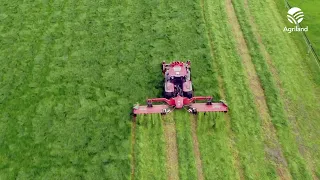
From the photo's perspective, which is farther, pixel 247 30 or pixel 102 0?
pixel 102 0

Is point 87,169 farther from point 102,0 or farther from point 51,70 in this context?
point 102,0

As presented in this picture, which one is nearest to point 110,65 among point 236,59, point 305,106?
point 236,59

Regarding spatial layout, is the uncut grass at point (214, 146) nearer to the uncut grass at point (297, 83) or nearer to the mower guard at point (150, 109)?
the mower guard at point (150, 109)

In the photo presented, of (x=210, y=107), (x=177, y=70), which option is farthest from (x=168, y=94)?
(x=210, y=107)

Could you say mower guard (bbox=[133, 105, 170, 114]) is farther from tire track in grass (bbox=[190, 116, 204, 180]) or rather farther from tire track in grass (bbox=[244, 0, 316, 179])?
tire track in grass (bbox=[244, 0, 316, 179])

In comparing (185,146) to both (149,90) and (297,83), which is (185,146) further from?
(297,83)
